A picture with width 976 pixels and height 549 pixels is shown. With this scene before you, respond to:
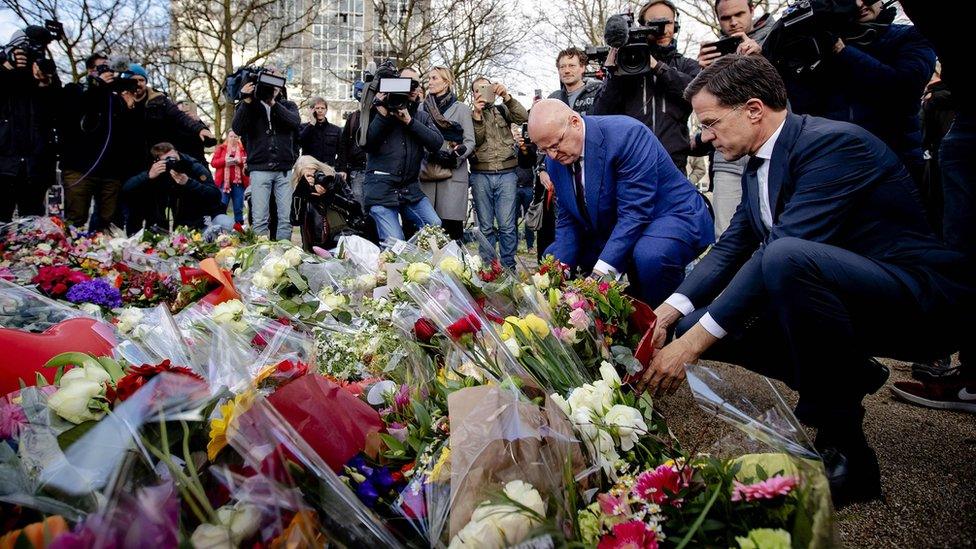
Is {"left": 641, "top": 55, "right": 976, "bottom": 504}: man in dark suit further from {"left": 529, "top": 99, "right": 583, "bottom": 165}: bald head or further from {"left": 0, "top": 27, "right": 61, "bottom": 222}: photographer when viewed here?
{"left": 0, "top": 27, "right": 61, "bottom": 222}: photographer

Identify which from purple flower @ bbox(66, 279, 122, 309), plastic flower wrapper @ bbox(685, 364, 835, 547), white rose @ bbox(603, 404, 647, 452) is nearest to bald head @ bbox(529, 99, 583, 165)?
plastic flower wrapper @ bbox(685, 364, 835, 547)

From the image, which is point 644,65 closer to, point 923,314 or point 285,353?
point 923,314

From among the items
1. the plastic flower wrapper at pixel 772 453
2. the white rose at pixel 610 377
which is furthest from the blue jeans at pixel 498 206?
the plastic flower wrapper at pixel 772 453

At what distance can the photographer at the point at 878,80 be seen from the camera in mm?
2969

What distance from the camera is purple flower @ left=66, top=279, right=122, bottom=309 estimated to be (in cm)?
325

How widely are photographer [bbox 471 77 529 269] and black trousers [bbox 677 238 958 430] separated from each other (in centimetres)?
447

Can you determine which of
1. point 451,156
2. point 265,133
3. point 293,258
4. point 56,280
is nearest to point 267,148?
point 265,133

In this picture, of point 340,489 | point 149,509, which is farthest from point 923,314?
point 149,509

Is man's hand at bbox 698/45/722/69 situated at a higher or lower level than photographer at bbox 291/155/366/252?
higher

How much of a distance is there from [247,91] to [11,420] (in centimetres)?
553

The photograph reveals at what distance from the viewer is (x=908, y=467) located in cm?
215

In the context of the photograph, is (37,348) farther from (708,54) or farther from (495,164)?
(495,164)

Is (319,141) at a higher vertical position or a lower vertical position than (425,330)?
lower

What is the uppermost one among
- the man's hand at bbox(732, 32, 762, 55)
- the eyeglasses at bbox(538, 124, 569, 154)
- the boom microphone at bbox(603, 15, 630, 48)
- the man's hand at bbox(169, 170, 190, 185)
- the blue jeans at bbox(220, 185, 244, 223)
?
the boom microphone at bbox(603, 15, 630, 48)
